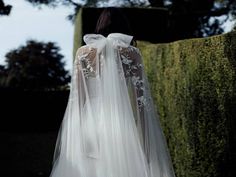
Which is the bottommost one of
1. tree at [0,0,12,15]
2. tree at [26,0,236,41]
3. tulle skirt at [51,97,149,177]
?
tulle skirt at [51,97,149,177]

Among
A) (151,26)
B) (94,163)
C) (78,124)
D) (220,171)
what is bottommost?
(220,171)

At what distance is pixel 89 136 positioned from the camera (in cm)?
308

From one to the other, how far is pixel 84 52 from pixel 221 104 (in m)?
2.05

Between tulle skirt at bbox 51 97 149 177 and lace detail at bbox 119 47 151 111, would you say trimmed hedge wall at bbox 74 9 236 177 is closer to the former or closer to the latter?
lace detail at bbox 119 47 151 111

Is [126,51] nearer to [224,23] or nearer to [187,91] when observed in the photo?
[187,91]

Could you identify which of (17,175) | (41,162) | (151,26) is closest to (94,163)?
(17,175)

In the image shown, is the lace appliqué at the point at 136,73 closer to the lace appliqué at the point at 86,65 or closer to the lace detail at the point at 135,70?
the lace detail at the point at 135,70

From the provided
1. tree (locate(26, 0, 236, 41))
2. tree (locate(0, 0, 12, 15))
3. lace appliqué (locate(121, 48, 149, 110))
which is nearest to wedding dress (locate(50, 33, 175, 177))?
lace appliqué (locate(121, 48, 149, 110))

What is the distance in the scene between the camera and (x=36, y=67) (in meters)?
25.3

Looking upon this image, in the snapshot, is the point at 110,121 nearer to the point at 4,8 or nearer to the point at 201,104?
the point at 201,104

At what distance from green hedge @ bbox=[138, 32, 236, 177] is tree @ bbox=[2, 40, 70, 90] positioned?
59.5 feet

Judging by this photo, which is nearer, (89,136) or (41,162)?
(89,136)

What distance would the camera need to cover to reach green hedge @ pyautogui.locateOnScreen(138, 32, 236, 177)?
471cm

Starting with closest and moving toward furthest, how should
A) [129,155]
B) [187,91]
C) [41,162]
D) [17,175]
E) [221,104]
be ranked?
1. [129,155]
2. [221,104]
3. [187,91]
4. [17,175]
5. [41,162]
